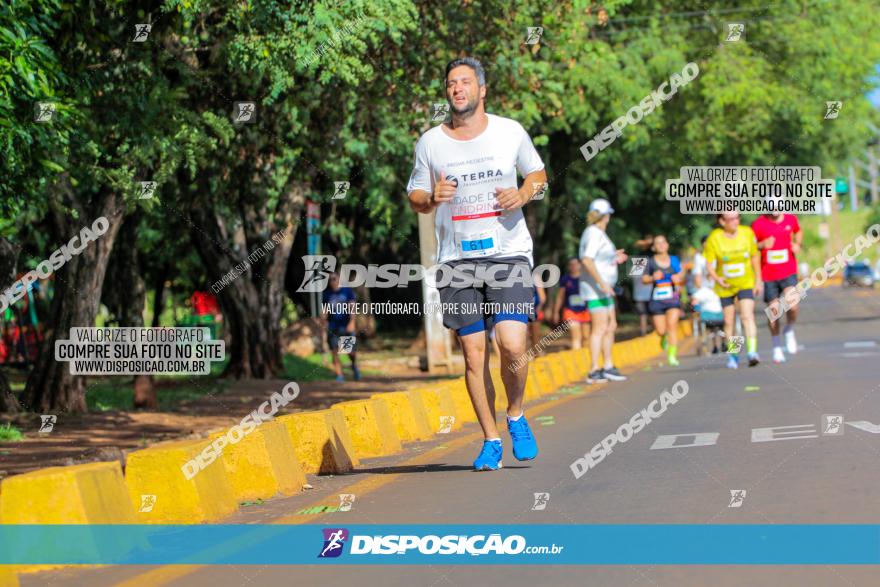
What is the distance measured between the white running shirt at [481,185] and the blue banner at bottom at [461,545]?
2394mm

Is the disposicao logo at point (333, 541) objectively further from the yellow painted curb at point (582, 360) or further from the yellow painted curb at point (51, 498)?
the yellow painted curb at point (582, 360)

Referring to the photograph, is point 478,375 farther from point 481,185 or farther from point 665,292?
point 665,292

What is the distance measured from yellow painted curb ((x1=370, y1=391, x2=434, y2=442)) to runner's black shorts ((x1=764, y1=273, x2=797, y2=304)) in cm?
827

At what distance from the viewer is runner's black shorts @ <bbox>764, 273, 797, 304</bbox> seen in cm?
2067

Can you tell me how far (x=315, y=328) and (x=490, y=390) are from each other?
100 ft

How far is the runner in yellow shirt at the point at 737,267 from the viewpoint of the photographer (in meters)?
19.9

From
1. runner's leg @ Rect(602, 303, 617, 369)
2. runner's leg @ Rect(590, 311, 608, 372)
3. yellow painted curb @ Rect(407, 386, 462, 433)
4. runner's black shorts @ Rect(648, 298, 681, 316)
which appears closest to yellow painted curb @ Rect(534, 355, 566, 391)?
runner's leg @ Rect(590, 311, 608, 372)

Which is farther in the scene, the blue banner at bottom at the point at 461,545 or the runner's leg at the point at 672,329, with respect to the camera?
the runner's leg at the point at 672,329

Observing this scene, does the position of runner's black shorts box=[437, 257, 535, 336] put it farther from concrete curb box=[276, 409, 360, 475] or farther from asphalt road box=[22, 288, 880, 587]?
concrete curb box=[276, 409, 360, 475]

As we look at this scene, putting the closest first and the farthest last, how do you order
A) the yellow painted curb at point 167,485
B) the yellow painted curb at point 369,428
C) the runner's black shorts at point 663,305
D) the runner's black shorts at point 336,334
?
the yellow painted curb at point 167,485, the yellow painted curb at point 369,428, the runner's black shorts at point 663,305, the runner's black shorts at point 336,334

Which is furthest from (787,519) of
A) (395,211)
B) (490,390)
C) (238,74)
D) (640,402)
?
(395,211)

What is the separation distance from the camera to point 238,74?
18.7 m

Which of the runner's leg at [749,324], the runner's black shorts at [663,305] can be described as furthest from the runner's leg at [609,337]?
the runner's black shorts at [663,305]

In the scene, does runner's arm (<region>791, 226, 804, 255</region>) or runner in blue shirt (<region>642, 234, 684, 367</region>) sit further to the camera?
runner in blue shirt (<region>642, 234, 684, 367</region>)
